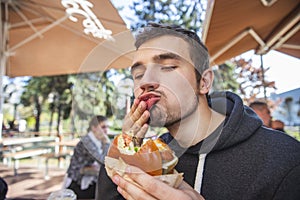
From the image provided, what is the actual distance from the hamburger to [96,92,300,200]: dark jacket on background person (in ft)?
0.31

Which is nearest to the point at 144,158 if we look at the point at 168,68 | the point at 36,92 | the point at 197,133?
the point at 168,68

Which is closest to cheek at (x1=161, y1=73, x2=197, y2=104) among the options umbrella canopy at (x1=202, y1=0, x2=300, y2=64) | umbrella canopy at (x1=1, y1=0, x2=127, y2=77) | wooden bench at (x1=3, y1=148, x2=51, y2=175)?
umbrella canopy at (x1=202, y1=0, x2=300, y2=64)

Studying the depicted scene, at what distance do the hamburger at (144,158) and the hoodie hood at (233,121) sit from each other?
34 centimetres

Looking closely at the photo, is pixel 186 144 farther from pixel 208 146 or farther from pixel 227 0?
pixel 227 0

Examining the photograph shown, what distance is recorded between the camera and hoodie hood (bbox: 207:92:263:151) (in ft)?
3.05

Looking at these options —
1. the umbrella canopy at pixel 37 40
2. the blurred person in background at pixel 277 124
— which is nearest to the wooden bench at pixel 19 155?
the umbrella canopy at pixel 37 40

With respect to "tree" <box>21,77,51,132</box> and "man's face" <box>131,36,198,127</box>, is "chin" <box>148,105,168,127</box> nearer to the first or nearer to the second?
"man's face" <box>131,36,198,127</box>

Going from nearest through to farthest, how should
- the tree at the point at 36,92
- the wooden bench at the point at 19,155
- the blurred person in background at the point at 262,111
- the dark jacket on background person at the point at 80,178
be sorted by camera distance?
A: 1. the dark jacket on background person at the point at 80,178
2. the blurred person in background at the point at 262,111
3. the wooden bench at the point at 19,155
4. the tree at the point at 36,92

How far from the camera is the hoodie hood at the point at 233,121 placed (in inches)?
36.6

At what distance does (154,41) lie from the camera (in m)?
0.79

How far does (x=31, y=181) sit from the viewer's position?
4.88 metres

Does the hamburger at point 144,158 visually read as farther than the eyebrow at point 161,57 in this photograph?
No


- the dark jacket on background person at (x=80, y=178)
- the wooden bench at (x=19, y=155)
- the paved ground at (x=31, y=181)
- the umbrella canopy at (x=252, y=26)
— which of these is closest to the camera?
the umbrella canopy at (x=252, y=26)

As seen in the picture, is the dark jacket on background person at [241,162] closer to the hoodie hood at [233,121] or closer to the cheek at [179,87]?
the hoodie hood at [233,121]
